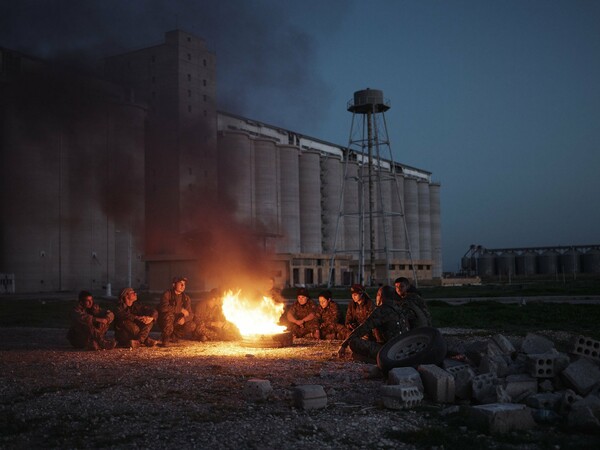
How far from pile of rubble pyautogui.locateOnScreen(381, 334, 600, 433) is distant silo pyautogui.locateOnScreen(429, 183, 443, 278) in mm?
93011

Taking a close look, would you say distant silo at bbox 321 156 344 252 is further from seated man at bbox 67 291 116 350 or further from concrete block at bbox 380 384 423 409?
concrete block at bbox 380 384 423 409

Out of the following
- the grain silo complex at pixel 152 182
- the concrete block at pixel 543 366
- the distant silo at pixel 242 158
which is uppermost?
the distant silo at pixel 242 158

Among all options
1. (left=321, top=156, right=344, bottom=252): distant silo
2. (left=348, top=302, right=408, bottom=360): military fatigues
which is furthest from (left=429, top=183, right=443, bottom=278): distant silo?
(left=348, top=302, right=408, bottom=360): military fatigues

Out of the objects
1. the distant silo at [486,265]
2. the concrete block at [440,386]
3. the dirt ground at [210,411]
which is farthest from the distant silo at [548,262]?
the concrete block at [440,386]

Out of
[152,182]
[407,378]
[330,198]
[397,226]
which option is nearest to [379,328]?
[407,378]

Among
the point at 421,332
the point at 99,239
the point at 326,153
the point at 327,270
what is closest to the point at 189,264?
the point at 99,239

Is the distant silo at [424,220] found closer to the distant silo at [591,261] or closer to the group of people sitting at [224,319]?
the distant silo at [591,261]

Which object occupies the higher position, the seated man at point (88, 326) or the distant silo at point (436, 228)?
the distant silo at point (436, 228)

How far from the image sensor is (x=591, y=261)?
101438mm

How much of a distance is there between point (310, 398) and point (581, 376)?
12.3 feet

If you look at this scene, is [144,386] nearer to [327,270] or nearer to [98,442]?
[98,442]

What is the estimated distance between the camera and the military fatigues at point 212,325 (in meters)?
16.5

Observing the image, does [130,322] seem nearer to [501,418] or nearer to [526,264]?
[501,418]

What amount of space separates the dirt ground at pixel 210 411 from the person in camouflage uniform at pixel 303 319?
3655 mm
